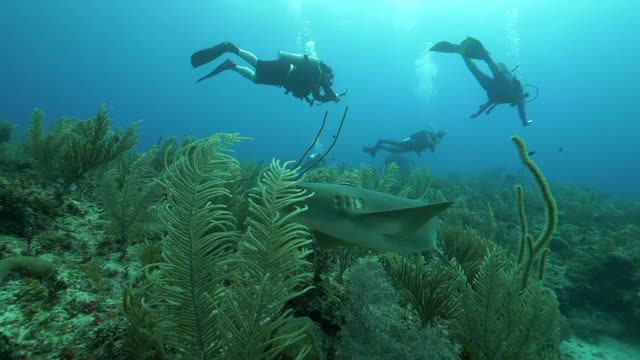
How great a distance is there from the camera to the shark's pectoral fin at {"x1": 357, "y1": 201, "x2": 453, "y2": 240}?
2.07 meters

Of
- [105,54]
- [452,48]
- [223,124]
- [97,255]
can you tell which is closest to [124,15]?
[105,54]

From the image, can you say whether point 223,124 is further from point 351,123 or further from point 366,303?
point 366,303

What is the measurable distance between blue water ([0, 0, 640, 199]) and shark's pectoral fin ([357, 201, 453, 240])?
50.1 ft

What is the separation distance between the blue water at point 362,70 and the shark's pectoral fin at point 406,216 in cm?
1527

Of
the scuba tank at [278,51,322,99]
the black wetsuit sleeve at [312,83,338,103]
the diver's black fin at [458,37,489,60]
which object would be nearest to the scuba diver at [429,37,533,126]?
the diver's black fin at [458,37,489,60]

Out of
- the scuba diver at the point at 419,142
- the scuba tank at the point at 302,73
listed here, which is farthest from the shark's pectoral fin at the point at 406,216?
the scuba diver at the point at 419,142

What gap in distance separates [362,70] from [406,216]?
118370mm

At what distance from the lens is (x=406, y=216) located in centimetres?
216

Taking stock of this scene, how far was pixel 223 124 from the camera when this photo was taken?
155m

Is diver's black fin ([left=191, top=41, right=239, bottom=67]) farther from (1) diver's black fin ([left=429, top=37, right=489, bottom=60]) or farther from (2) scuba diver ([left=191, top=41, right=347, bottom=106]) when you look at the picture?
(1) diver's black fin ([left=429, top=37, right=489, bottom=60])

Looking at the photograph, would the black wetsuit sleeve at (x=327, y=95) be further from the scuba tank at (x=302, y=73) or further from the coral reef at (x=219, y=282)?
the coral reef at (x=219, y=282)

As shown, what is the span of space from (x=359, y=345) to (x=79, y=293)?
217cm

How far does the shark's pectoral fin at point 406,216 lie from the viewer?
2.07 m

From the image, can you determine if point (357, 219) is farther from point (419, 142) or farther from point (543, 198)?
point (419, 142)
